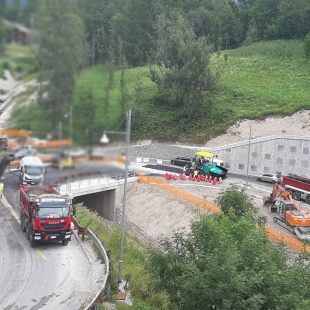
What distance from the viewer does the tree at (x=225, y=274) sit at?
16797 millimetres

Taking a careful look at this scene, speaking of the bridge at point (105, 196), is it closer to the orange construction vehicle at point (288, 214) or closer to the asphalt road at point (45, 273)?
the asphalt road at point (45, 273)

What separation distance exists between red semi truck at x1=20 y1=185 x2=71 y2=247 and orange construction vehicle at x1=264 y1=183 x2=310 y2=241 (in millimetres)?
13736

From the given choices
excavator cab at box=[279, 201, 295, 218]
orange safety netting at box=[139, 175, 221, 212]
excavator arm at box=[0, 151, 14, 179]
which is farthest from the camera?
orange safety netting at box=[139, 175, 221, 212]

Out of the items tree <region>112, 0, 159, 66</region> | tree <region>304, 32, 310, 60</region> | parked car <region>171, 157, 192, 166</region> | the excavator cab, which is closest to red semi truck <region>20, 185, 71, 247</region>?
the excavator cab

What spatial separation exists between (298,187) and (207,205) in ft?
23.5

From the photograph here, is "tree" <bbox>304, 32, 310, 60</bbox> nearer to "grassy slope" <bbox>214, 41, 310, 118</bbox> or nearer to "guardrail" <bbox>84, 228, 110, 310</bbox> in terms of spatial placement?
"grassy slope" <bbox>214, 41, 310, 118</bbox>

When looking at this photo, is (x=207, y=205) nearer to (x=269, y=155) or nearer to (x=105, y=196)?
(x=105, y=196)

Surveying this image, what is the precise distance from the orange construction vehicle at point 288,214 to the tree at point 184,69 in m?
19.7

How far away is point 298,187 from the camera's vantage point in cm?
3631

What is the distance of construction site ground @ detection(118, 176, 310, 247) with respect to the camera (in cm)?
3300

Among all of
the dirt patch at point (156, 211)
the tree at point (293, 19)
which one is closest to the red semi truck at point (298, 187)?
the dirt patch at point (156, 211)

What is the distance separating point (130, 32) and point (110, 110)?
54.9 m

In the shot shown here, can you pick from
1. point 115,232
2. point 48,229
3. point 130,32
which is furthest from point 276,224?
point 130,32

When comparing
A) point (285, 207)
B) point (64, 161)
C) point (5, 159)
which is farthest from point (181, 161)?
point (64, 161)
